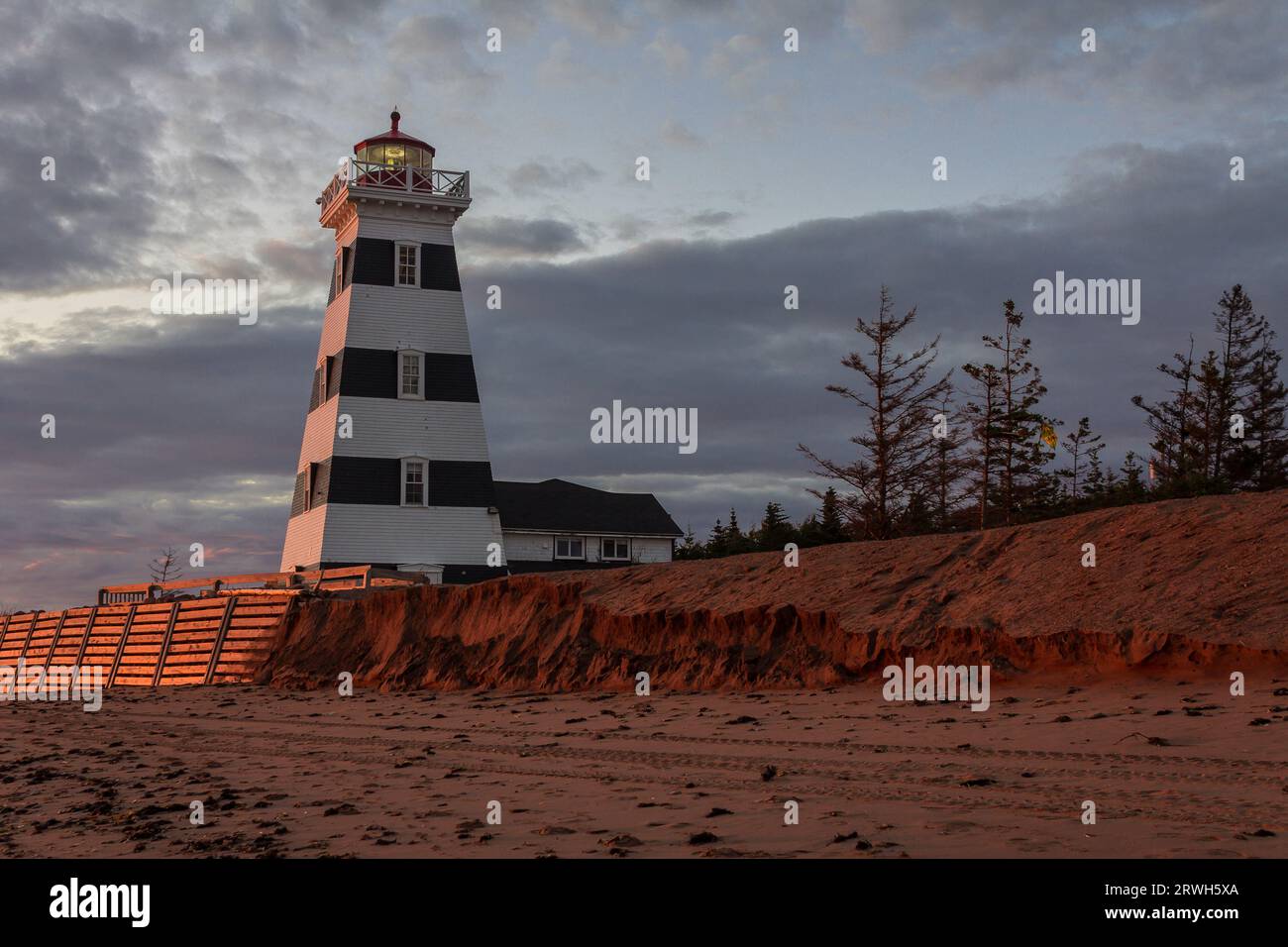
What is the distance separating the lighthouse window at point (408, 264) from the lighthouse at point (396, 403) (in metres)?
0.04

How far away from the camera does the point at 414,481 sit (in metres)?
37.1

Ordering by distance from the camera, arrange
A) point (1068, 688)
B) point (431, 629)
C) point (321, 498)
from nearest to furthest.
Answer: point (1068, 688) → point (431, 629) → point (321, 498)

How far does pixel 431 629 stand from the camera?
78.1ft

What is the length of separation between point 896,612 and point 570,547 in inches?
1573

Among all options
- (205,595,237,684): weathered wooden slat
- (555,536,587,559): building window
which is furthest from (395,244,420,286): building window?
(555,536,587,559): building window

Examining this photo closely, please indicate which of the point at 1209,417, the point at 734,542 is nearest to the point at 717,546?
the point at 734,542

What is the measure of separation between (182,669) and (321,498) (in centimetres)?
876

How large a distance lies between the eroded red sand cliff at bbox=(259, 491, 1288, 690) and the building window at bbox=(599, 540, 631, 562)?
32.0 meters

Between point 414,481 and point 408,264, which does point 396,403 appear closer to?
point 414,481

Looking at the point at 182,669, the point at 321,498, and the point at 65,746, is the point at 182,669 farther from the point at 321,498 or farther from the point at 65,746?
the point at 65,746

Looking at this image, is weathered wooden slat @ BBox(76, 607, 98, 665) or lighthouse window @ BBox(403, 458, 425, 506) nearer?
weathered wooden slat @ BBox(76, 607, 98, 665)

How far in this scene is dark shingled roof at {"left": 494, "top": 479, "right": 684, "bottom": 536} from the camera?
181ft

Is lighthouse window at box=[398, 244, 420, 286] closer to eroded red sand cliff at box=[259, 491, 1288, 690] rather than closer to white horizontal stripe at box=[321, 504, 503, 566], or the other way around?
→ white horizontal stripe at box=[321, 504, 503, 566]
